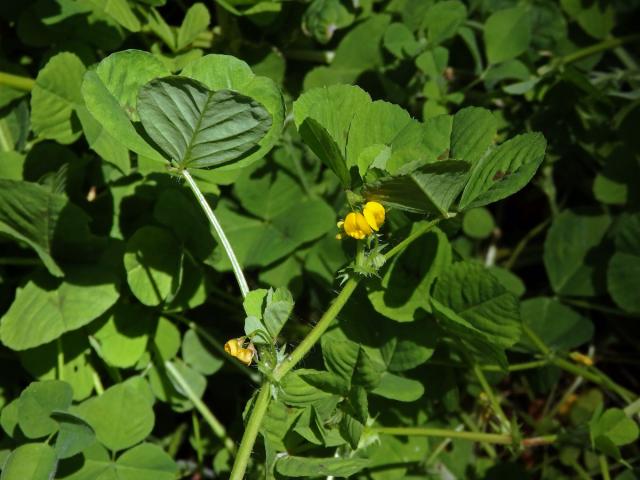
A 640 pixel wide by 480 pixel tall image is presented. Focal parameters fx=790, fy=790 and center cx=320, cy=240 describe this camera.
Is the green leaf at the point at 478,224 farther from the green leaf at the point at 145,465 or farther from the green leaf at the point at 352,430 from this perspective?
the green leaf at the point at 145,465

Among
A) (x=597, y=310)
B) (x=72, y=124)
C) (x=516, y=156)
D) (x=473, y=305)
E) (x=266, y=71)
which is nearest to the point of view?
(x=516, y=156)

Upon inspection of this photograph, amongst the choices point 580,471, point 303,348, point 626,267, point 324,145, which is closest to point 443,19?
point 626,267

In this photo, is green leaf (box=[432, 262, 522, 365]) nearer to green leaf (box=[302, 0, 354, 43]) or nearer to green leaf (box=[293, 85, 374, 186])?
green leaf (box=[293, 85, 374, 186])

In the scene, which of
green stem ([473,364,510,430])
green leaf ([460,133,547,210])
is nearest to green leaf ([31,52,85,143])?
green leaf ([460,133,547,210])

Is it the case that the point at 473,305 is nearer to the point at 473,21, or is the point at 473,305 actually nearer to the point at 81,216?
the point at 81,216

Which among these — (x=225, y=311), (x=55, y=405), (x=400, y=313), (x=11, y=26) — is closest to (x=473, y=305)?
(x=400, y=313)

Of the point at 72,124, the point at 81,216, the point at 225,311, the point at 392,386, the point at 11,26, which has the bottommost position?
the point at 225,311
